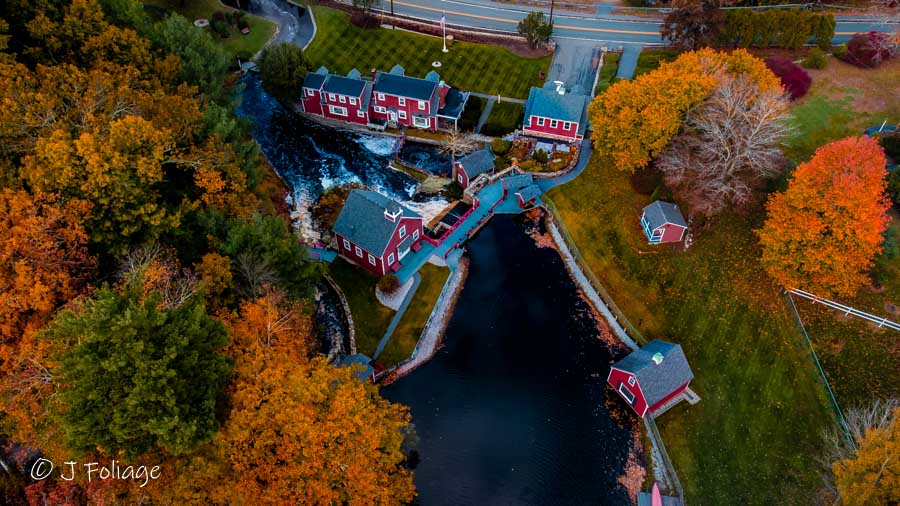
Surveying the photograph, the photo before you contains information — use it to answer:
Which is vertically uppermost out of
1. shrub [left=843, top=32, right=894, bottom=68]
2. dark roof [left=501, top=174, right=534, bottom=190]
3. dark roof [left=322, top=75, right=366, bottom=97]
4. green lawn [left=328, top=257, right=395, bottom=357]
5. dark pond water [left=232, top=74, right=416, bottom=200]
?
shrub [left=843, top=32, right=894, bottom=68]

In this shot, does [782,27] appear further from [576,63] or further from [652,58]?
[576,63]

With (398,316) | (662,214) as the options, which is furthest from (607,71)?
(398,316)

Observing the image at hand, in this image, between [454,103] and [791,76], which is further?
[454,103]

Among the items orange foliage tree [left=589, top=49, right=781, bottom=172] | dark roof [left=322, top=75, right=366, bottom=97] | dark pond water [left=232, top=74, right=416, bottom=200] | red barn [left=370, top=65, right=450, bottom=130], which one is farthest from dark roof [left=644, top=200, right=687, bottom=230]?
dark roof [left=322, top=75, right=366, bottom=97]

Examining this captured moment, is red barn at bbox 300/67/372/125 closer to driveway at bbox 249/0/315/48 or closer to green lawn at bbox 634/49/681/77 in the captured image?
driveway at bbox 249/0/315/48

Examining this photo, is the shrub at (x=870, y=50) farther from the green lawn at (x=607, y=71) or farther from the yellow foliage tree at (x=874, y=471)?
the yellow foliage tree at (x=874, y=471)

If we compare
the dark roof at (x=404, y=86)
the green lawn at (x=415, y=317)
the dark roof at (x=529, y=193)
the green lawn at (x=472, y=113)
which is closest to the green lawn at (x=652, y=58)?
the green lawn at (x=472, y=113)

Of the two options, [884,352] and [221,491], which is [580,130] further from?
[221,491]
